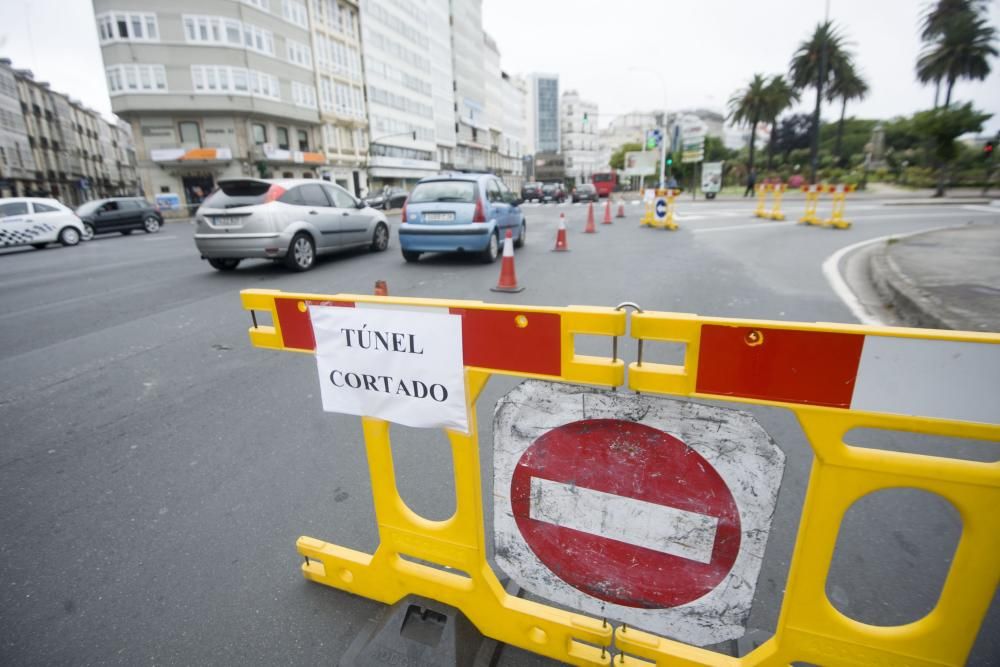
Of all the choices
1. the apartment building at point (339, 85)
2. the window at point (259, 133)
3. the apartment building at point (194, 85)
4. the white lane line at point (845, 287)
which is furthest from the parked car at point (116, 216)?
the apartment building at point (339, 85)

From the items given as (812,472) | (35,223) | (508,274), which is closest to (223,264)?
(508,274)

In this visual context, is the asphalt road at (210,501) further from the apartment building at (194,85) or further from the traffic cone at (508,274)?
the apartment building at (194,85)

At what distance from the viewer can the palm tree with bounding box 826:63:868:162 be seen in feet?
159

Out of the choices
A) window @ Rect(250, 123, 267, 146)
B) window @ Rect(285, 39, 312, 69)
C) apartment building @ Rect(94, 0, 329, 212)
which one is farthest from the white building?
window @ Rect(250, 123, 267, 146)

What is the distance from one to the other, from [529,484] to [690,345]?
2.35 feet

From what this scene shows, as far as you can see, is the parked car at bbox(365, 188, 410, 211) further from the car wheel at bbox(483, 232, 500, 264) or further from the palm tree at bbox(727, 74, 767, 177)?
the palm tree at bbox(727, 74, 767, 177)

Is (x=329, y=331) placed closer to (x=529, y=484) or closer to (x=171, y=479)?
(x=529, y=484)

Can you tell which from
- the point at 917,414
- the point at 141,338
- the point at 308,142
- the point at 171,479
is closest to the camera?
the point at 917,414

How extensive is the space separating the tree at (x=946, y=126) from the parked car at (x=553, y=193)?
2297 cm

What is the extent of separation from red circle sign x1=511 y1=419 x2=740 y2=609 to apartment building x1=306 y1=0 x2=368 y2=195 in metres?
51.9

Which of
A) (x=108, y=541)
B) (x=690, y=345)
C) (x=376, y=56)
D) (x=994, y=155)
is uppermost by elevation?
(x=376, y=56)

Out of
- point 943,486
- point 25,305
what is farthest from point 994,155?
point 25,305

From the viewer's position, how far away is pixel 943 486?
1210 millimetres

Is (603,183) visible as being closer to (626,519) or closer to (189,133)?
(189,133)
